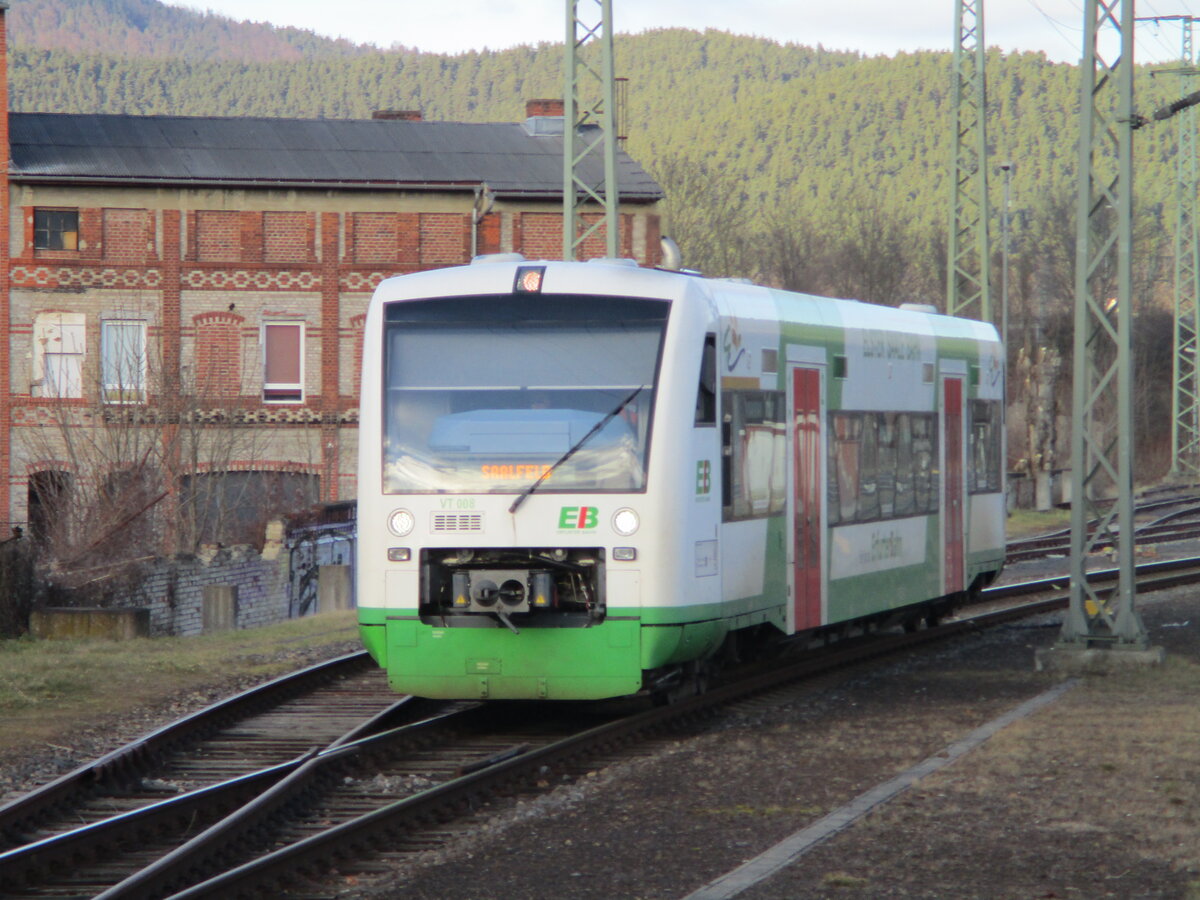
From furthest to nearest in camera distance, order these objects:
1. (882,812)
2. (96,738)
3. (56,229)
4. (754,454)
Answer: (56,229), (754,454), (96,738), (882,812)

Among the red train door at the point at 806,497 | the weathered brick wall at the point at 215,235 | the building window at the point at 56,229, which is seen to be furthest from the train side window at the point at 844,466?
the building window at the point at 56,229

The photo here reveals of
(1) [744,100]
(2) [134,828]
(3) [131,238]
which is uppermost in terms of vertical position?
(1) [744,100]

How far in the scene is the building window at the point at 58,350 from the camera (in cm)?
4050

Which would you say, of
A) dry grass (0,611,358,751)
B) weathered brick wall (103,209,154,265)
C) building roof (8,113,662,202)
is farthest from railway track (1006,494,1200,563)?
weathered brick wall (103,209,154,265)

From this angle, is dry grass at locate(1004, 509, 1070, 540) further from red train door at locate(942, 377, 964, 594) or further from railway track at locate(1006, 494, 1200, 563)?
red train door at locate(942, 377, 964, 594)

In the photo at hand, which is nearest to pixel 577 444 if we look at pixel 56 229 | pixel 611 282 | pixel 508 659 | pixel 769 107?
pixel 611 282

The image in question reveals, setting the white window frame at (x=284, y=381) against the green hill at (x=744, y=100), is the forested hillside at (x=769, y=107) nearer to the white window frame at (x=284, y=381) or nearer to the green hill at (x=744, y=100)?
the green hill at (x=744, y=100)

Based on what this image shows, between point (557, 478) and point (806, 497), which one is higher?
point (557, 478)

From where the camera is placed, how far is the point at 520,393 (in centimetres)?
1157

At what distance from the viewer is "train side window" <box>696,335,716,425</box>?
38.2 feet

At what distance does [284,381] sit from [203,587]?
56.3 ft

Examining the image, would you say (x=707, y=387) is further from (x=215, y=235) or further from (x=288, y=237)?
(x=215, y=235)

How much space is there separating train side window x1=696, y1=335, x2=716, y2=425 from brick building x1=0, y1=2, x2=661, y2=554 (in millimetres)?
28722

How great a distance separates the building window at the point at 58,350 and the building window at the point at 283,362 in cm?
427
